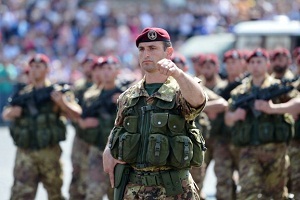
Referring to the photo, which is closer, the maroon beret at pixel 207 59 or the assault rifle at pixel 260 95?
the assault rifle at pixel 260 95

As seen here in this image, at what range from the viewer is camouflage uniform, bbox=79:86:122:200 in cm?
1105

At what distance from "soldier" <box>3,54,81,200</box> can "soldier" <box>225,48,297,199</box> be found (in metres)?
2.17

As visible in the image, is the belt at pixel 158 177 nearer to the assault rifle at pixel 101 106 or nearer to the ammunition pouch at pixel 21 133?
the ammunition pouch at pixel 21 133

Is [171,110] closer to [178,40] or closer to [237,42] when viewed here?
[237,42]

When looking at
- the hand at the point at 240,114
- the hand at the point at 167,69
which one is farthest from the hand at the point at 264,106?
the hand at the point at 167,69

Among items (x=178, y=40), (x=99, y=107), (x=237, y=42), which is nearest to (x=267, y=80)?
(x=99, y=107)

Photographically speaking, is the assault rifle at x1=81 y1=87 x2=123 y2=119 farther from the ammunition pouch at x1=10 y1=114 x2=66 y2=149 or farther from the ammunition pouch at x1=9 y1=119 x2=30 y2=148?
the ammunition pouch at x1=9 y1=119 x2=30 y2=148

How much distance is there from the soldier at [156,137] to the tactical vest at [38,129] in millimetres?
3677

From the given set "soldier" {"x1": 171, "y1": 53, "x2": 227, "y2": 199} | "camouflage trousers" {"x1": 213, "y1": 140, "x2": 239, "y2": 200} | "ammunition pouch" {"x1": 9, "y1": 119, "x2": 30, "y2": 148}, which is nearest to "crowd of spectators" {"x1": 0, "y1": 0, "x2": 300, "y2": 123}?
"camouflage trousers" {"x1": 213, "y1": 140, "x2": 239, "y2": 200}

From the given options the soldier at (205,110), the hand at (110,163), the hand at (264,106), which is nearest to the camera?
the hand at (110,163)

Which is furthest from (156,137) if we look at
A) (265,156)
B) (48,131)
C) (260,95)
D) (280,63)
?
(280,63)

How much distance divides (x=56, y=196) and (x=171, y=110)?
168 inches

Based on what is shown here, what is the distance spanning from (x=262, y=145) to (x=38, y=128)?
2.71 m

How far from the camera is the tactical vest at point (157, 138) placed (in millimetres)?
7312
